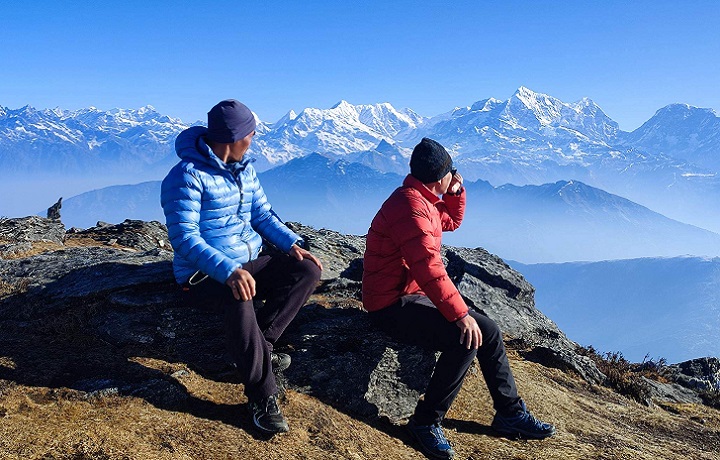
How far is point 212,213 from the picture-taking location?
6.43 meters

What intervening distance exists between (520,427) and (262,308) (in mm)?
4018

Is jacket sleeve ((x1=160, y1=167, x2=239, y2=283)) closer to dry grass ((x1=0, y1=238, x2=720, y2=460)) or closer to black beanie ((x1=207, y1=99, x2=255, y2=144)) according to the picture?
black beanie ((x1=207, y1=99, x2=255, y2=144))

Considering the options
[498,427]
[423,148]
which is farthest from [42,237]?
[498,427]

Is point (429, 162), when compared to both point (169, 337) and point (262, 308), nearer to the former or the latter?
point (262, 308)

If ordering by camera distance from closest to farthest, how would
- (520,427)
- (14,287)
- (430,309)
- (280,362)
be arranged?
1. (430,309)
2. (520,427)
3. (280,362)
4. (14,287)

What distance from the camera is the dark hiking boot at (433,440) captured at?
19.3 feet

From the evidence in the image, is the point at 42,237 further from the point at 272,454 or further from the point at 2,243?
the point at 272,454

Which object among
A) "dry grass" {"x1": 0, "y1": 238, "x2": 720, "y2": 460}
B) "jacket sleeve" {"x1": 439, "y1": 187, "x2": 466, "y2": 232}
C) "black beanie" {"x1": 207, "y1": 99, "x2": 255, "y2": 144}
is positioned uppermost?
"jacket sleeve" {"x1": 439, "y1": 187, "x2": 466, "y2": 232}

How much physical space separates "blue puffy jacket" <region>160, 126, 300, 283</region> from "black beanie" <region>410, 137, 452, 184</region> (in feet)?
7.29

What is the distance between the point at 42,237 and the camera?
14930mm

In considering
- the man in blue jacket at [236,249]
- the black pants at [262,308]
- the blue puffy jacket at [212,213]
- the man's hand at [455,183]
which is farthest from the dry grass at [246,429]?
the man's hand at [455,183]

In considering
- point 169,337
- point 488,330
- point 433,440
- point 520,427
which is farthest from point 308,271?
point 520,427

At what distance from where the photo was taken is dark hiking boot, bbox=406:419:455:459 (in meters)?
5.89

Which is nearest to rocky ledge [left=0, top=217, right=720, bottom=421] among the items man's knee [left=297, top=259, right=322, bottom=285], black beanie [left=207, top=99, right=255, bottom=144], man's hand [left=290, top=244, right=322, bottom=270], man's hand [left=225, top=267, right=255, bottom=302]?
man's knee [left=297, top=259, right=322, bottom=285]
